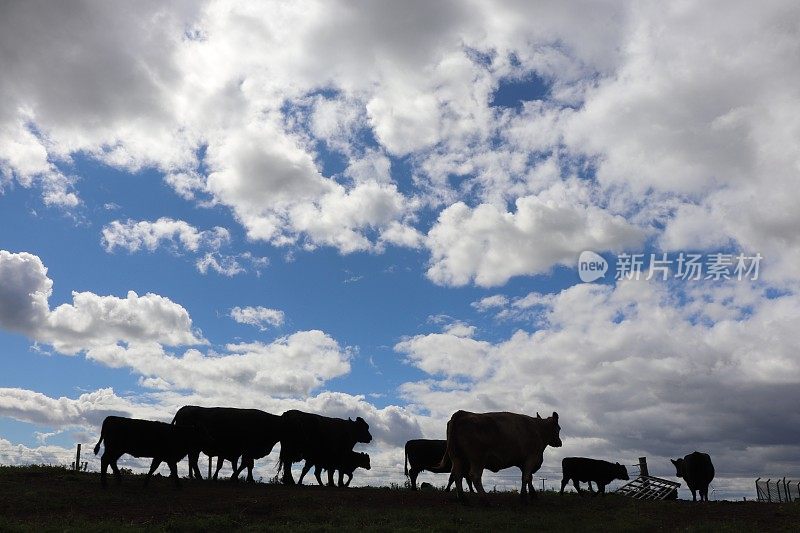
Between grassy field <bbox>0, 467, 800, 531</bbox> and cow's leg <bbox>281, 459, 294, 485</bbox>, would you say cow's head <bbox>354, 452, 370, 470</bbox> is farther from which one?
grassy field <bbox>0, 467, 800, 531</bbox>

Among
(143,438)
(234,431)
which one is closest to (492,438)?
(143,438)

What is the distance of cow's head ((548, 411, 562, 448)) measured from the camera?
24.0m

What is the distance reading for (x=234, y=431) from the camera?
94.7 ft

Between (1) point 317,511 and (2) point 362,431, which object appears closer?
(1) point 317,511

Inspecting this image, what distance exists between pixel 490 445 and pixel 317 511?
5818 mm

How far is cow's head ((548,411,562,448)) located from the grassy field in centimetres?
213

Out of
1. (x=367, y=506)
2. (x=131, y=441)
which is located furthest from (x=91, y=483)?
(x=367, y=506)

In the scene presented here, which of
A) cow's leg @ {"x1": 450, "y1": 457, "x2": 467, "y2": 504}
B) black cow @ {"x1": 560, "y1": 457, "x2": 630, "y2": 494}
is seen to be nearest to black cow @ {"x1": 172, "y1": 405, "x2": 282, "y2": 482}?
cow's leg @ {"x1": 450, "y1": 457, "x2": 467, "y2": 504}

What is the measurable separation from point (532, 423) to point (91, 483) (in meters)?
15.9

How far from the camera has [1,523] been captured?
49.4 ft

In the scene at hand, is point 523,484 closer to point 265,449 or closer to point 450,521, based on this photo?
point 450,521

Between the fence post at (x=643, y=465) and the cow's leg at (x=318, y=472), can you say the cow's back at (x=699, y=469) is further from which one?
the cow's leg at (x=318, y=472)

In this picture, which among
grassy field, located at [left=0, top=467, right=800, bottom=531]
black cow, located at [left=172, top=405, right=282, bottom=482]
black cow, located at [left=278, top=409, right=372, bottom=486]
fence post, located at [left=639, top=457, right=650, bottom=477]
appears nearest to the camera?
grassy field, located at [left=0, top=467, right=800, bottom=531]

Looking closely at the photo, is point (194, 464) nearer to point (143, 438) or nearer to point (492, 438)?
point (143, 438)
